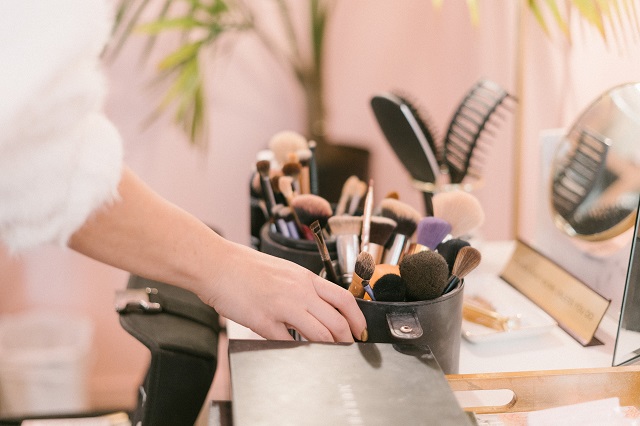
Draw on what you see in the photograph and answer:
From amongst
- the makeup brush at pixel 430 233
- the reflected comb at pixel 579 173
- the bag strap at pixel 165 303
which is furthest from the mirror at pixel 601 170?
the bag strap at pixel 165 303

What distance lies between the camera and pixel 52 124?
47 centimetres

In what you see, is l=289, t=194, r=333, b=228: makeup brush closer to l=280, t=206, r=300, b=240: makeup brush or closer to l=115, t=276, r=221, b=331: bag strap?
l=280, t=206, r=300, b=240: makeup brush

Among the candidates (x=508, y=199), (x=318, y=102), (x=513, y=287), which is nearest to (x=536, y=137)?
(x=508, y=199)

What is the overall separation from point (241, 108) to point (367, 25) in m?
0.37

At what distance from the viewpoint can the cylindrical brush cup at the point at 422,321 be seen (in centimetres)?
57

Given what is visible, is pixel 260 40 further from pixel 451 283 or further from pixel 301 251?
pixel 451 283

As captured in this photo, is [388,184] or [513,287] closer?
[513,287]

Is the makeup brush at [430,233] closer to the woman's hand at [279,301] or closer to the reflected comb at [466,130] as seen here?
the woman's hand at [279,301]

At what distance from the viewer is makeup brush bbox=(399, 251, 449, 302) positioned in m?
0.58

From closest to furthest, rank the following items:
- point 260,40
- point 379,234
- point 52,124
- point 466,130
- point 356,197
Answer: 1. point 52,124
2. point 379,234
3. point 356,197
4. point 466,130
5. point 260,40

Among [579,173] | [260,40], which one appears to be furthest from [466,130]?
[260,40]

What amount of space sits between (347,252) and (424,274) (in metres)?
0.11

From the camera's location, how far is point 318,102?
1664 millimetres

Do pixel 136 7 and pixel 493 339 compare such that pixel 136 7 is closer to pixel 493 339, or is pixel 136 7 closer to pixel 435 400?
pixel 493 339
